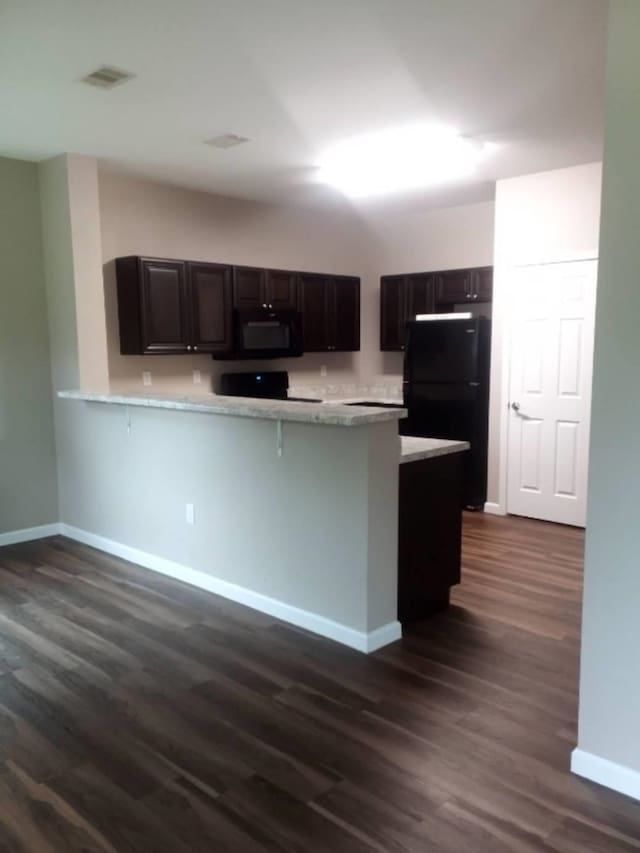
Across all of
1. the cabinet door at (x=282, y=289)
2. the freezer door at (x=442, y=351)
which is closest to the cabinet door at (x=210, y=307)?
the cabinet door at (x=282, y=289)

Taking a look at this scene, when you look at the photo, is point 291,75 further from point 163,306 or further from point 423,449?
point 163,306

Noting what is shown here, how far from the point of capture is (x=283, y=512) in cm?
336

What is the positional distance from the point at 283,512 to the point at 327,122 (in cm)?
221

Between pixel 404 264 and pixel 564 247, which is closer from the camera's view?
pixel 564 247

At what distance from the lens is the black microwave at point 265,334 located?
548 centimetres

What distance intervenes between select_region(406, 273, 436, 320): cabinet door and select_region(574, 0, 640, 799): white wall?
4305 mm

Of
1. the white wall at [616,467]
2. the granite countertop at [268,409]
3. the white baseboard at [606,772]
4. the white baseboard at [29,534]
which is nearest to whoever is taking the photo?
the white wall at [616,467]

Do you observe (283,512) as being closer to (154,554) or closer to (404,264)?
(154,554)

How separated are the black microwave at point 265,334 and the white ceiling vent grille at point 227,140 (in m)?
1.53

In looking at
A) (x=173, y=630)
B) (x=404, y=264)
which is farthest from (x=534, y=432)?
(x=173, y=630)

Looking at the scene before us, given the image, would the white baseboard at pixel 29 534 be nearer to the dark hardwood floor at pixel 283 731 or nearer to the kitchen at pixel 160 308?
the kitchen at pixel 160 308

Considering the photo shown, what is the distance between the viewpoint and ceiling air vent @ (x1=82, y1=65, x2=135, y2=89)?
10.0 feet

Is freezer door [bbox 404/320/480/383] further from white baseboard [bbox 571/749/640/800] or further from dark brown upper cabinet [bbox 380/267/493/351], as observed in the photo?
white baseboard [bbox 571/749/640/800]

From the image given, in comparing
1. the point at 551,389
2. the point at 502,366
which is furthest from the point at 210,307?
the point at 551,389
